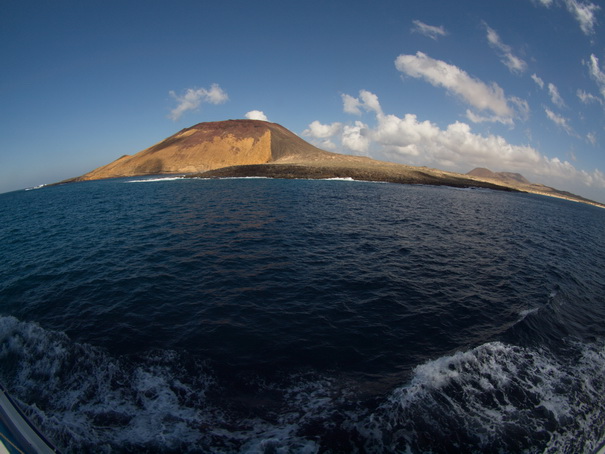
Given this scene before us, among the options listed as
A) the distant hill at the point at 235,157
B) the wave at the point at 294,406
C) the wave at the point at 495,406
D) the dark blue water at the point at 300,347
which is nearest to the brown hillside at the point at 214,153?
the distant hill at the point at 235,157

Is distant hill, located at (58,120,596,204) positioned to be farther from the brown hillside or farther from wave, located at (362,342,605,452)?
wave, located at (362,342,605,452)

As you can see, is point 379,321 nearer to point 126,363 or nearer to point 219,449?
point 219,449

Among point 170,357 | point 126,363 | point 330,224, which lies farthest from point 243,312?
point 330,224

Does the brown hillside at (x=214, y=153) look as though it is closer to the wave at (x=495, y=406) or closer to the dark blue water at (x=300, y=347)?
the dark blue water at (x=300, y=347)

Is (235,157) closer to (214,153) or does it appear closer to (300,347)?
(214,153)

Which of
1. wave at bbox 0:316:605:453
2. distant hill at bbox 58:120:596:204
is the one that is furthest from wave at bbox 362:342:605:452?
distant hill at bbox 58:120:596:204

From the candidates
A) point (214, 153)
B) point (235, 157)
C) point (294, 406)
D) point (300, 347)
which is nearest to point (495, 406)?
point (294, 406)

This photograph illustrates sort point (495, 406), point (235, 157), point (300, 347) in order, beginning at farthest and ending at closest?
point (235, 157), point (300, 347), point (495, 406)

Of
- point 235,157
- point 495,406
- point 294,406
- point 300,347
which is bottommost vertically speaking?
point 495,406
